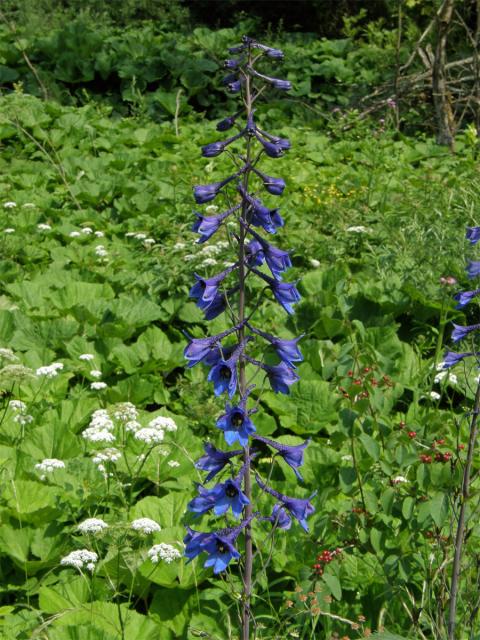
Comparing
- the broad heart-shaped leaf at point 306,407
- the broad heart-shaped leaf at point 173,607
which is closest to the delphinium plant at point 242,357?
the broad heart-shaped leaf at point 173,607

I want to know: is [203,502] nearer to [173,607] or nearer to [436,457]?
[173,607]

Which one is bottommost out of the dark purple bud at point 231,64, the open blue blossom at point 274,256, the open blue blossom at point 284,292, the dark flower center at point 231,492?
the dark flower center at point 231,492

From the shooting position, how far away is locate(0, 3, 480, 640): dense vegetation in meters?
2.62

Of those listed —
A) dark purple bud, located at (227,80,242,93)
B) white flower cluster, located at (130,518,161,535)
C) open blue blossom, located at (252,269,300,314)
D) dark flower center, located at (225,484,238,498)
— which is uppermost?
dark purple bud, located at (227,80,242,93)

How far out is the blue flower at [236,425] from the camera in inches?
71.4

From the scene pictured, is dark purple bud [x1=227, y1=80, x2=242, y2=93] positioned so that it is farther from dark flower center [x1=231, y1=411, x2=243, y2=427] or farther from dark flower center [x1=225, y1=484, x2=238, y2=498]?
dark flower center [x1=225, y1=484, x2=238, y2=498]

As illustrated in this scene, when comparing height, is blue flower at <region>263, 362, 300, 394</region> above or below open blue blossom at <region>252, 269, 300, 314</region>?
below

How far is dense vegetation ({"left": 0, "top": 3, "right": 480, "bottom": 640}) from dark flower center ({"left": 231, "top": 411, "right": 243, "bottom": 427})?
49cm

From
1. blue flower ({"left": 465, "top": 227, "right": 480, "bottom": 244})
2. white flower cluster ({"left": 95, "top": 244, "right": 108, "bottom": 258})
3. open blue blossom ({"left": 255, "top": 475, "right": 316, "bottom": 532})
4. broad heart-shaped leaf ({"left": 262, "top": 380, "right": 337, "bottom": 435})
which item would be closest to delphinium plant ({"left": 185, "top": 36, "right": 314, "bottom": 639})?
open blue blossom ({"left": 255, "top": 475, "right": 316, "bottom": 532})

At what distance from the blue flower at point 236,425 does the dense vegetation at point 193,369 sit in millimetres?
479

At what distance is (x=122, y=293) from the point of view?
4.97 m

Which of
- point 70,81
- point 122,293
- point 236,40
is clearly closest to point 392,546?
point 122,293

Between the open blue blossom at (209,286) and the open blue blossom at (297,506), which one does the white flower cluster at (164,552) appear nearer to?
the open blue blossom at (297,506)

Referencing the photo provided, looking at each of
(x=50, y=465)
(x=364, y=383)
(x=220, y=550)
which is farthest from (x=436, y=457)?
(x=50, y=465)
